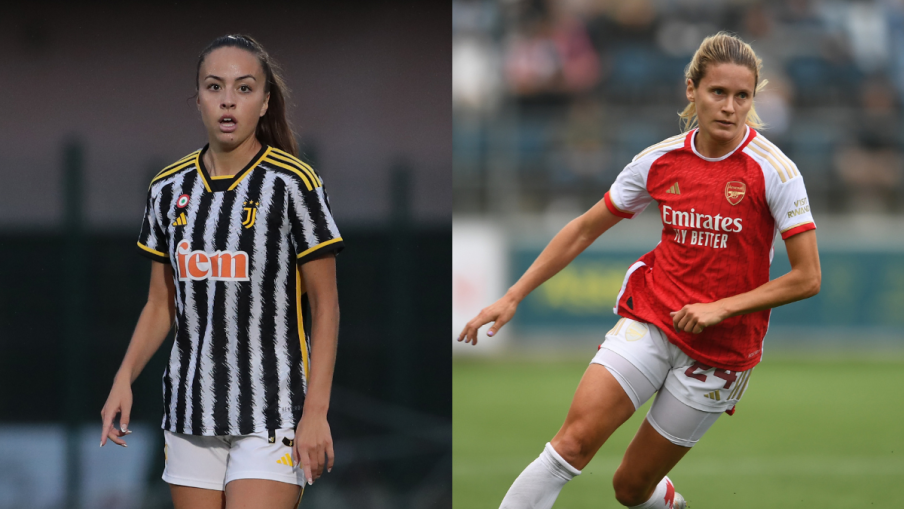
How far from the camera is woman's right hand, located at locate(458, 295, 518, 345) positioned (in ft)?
11.5

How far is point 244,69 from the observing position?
2.72 m

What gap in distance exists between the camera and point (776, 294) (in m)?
3.31

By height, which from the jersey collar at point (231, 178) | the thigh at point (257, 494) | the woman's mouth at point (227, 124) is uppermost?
the woman's mouth at point (227, 124)

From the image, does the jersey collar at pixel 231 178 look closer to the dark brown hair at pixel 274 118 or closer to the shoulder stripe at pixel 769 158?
the dark brown hair at pixel 274 118

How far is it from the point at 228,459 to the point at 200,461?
0.25ft

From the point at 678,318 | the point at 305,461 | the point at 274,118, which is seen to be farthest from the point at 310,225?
the point at 678,318

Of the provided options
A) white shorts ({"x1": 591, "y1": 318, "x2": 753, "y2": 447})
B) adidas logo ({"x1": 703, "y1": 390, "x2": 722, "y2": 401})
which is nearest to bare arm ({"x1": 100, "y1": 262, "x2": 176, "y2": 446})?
white shorts ({"x1": 591, "y1": 318, "x2": 753, "y2": 447})

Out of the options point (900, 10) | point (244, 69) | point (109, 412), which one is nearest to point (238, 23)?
point (244, 69)

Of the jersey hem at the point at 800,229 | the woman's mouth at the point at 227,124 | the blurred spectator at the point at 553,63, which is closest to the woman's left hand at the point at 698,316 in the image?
the jersey hem at the point at 800,229

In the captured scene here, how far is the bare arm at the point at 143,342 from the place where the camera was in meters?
2.85

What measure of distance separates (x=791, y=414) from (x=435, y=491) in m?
6.09

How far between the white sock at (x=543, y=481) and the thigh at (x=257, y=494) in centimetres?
114

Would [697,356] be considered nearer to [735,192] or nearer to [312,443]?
[735,192]

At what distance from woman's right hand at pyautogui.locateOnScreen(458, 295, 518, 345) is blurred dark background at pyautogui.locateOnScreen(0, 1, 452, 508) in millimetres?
361
